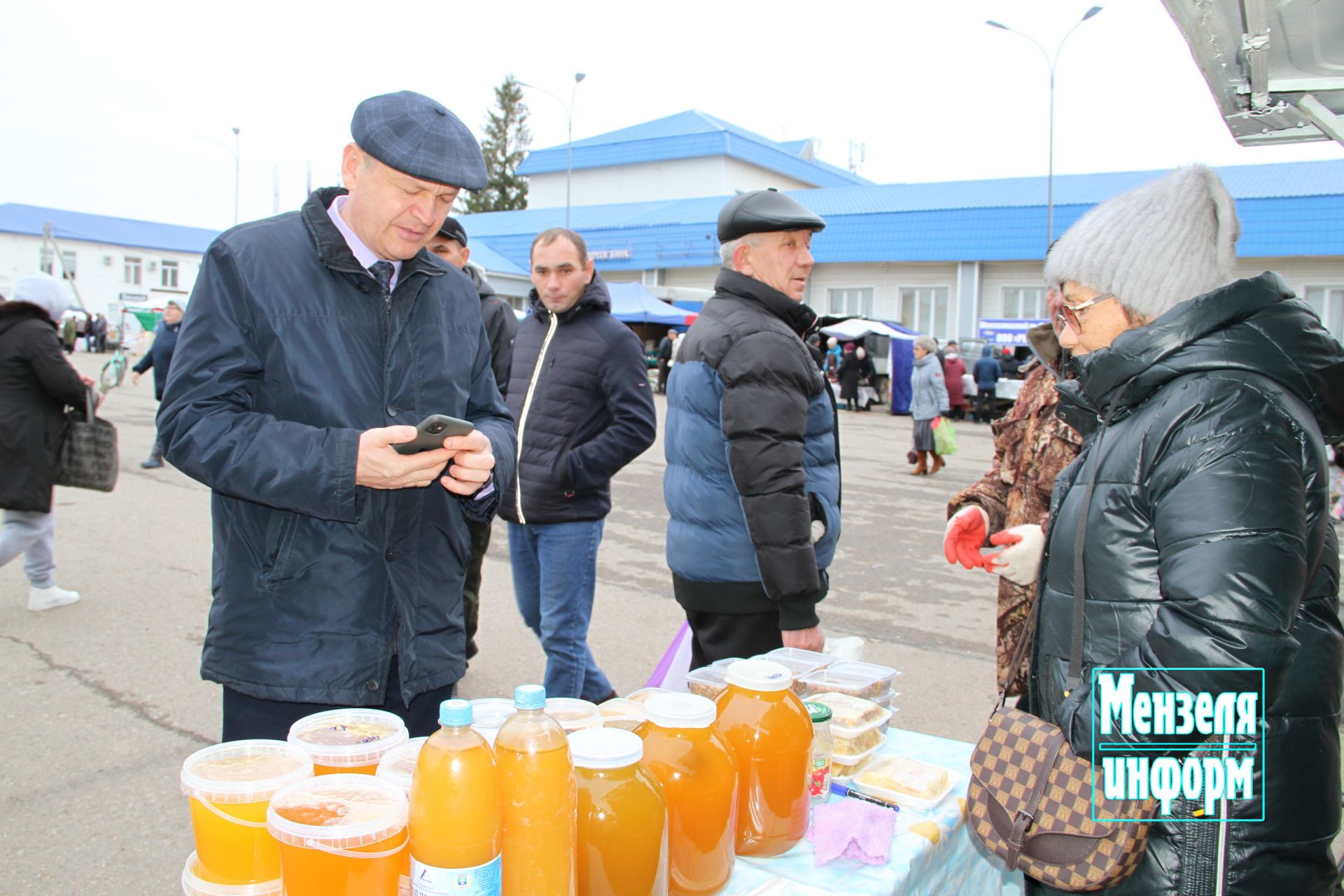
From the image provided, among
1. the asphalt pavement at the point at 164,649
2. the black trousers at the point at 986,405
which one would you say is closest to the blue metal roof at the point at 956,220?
the black trousers at the point at 986,405

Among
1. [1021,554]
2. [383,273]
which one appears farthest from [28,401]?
[1021,554]

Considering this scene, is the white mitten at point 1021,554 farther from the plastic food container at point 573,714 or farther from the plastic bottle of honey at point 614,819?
the plastic bottle of honey at point 614,819

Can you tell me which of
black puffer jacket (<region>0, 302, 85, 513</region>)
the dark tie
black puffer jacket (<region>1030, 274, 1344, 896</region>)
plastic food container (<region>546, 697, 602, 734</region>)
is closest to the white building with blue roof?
black puffer jacket (<region>0, 302, 85, 513</region>)

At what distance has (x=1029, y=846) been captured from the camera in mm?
1744

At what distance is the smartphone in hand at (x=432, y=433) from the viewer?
192 cm

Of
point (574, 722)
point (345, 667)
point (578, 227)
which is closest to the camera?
point (574, 722)

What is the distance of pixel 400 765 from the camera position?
152 centimetres

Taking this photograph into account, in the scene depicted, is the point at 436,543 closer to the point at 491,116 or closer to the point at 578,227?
the point at 578,227

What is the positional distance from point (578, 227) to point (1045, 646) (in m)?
41.1

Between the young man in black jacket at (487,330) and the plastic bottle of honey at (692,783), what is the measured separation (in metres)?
3.10

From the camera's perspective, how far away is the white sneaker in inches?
225

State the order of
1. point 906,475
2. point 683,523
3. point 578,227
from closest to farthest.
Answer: point 683,523 → point 906,475 → point 578,227

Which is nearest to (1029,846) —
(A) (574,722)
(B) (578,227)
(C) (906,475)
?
(A) (574,722)

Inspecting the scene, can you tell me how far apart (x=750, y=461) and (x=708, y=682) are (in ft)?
2.53
